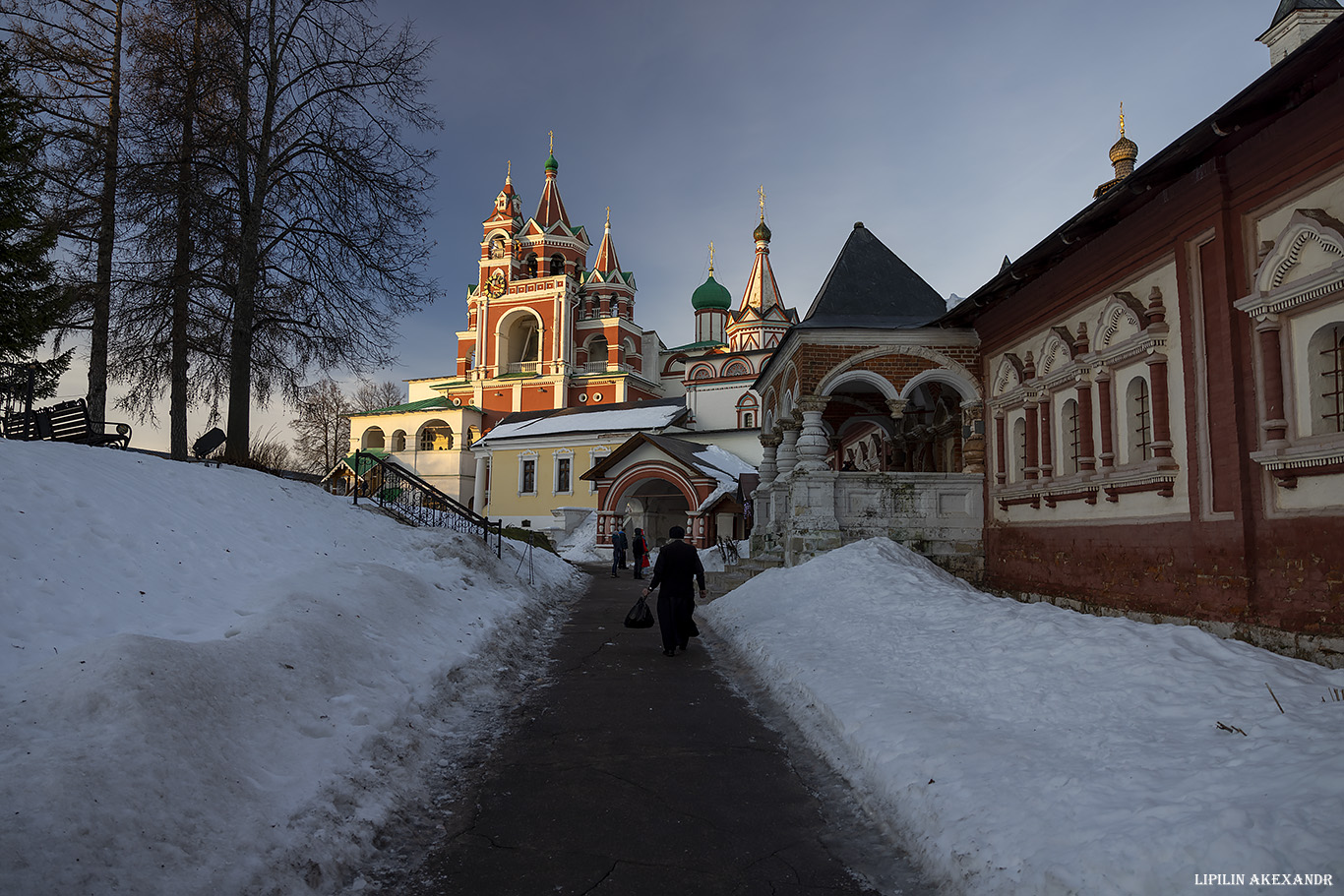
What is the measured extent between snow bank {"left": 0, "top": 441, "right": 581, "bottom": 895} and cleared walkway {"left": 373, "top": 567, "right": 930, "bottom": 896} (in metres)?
0.58

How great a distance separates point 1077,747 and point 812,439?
9.61 metres

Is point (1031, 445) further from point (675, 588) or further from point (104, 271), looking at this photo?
point (104, 271)

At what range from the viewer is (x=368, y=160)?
15.2 metres

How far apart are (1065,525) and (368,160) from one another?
13719 millimetres

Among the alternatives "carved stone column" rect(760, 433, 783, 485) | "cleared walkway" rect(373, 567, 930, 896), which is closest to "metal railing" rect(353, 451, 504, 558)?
"carved stone column" rect(760, 433, 783, 485)

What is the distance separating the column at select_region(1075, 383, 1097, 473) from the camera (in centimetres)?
1002

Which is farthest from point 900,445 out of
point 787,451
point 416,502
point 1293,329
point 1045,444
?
point 1293,329

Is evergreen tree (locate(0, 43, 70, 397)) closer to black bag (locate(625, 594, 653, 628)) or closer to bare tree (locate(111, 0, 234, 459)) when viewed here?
bare tree (locate(111, 0, 234, 459))

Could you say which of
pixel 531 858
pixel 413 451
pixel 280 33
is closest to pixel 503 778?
pixel 531 858

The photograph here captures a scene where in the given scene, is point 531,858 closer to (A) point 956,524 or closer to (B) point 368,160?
(A) point 956,524

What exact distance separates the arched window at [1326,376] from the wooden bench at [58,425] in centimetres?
1434

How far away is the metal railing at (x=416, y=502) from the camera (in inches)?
572

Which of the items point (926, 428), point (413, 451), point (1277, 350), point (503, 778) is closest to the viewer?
point (503, 778)

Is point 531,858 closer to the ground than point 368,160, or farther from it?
closer to the ground
